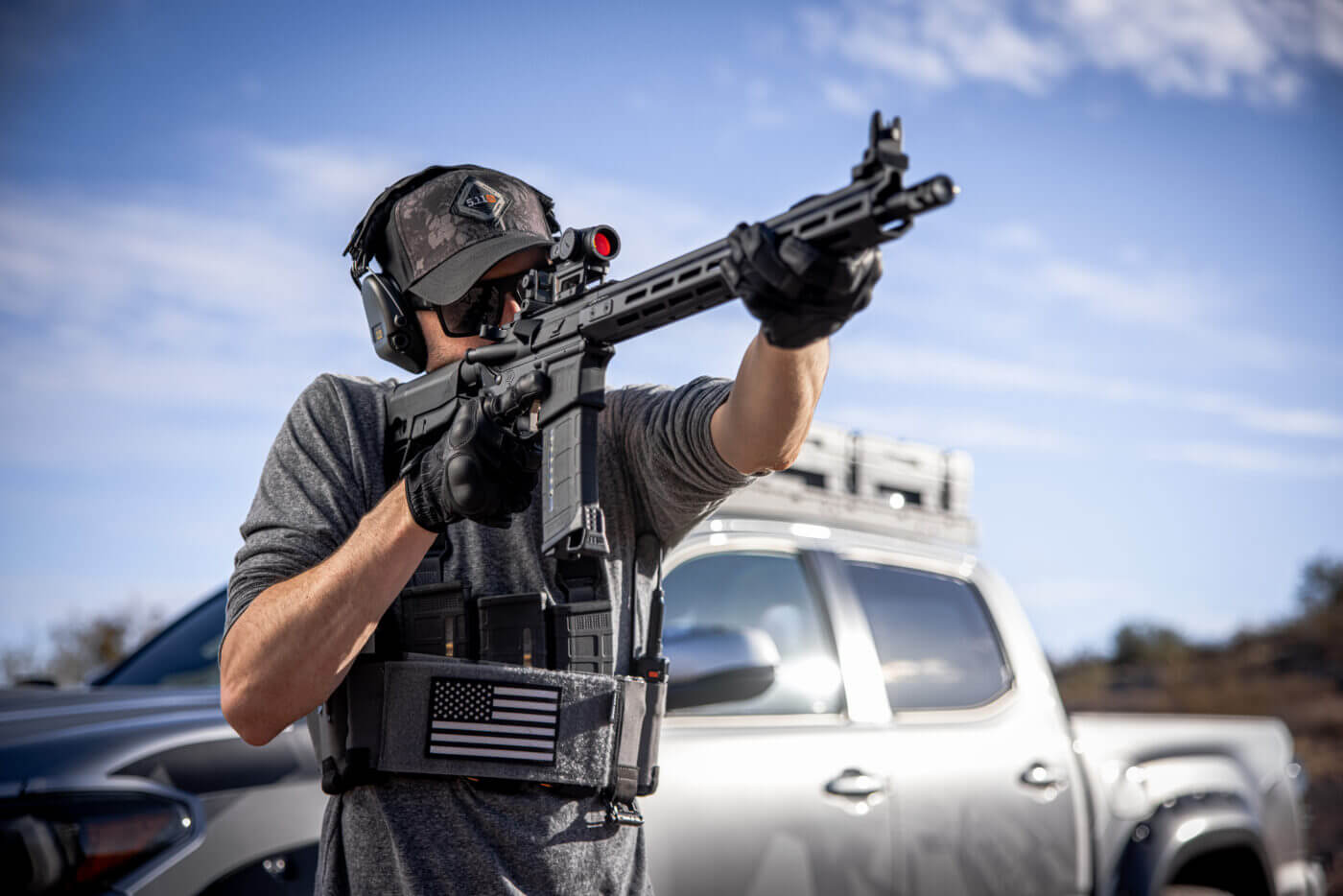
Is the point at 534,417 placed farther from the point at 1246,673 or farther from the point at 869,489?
the point at 1246,673

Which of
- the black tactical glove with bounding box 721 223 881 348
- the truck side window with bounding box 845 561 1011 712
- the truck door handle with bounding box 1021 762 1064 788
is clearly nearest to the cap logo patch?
the black tactical glove with bounding box 721 223 881 348

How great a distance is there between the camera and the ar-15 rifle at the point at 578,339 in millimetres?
1623

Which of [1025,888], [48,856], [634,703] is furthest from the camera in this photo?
[1025,888]

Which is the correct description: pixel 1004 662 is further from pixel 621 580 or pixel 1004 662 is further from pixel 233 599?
pixel 233 599

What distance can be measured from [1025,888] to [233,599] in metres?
2.99

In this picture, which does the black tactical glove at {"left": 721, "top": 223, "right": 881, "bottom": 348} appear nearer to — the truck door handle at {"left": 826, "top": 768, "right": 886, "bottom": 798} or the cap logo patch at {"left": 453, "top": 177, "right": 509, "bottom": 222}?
the cap logo patch at {"left": 453, "top": 177, "right": 509, "bottom": 222}

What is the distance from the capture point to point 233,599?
2057mm

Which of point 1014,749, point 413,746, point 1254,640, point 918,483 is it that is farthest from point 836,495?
point 1254,640

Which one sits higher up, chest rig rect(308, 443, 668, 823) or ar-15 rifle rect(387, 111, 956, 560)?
ar-15 rifle rect(387, 111, 956, 560)

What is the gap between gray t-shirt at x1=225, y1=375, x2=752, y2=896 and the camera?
6.47 ft

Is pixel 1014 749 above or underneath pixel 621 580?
underneath

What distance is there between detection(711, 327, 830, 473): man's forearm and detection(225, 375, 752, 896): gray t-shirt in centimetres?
5

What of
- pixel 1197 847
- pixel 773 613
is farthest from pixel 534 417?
pixel 1197 847

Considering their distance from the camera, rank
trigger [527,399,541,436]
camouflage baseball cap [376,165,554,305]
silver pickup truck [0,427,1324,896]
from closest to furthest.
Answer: trigger [527,399,541,436] < camouflage baseball cap [376,165,554,305] < silver pickup truck [0,427,1324,896]
